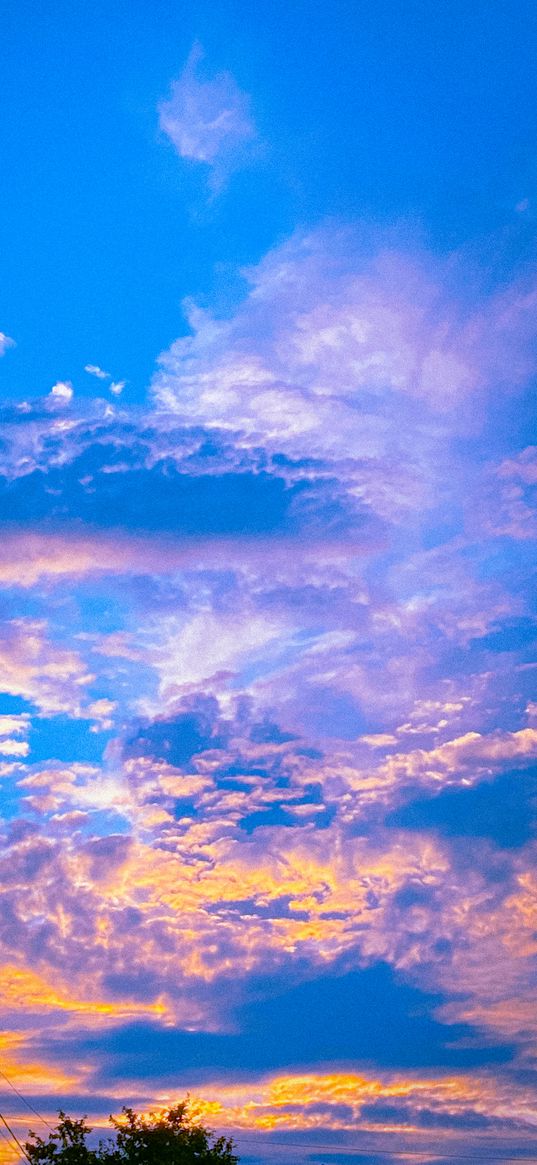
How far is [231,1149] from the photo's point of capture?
2216 inches

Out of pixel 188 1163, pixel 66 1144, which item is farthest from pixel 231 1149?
pixel 66 1144

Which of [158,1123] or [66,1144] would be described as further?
[158,1123]

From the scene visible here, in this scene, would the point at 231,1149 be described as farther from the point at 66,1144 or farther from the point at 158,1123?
the point at 66,1144

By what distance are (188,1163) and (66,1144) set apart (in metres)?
6.44

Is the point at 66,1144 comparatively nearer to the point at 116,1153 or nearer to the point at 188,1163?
the point at 116,1153

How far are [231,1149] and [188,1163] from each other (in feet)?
9.35

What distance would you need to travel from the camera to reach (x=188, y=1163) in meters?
54.5

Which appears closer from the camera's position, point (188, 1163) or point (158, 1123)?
point (188, 1163)

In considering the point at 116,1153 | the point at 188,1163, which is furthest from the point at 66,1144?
the point at 188,1163

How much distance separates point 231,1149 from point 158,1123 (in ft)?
15.0

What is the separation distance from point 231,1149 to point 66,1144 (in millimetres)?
8847

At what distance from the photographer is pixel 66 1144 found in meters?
54.4

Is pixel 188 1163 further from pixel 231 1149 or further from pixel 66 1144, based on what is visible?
pixel 66 1144

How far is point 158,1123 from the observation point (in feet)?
191
